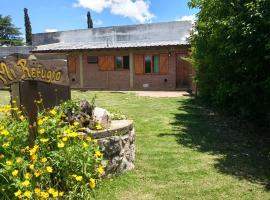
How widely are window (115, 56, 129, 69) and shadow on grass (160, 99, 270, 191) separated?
39.4ft

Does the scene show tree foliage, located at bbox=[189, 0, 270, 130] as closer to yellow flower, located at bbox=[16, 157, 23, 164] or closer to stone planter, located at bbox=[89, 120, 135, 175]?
stone planter, located at bbox=[89, 120, 135, 175]

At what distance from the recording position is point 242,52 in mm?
7418

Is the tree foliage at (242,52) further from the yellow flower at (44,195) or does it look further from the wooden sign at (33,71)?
the yellow flower at (44,195)

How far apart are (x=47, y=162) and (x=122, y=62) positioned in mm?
19201

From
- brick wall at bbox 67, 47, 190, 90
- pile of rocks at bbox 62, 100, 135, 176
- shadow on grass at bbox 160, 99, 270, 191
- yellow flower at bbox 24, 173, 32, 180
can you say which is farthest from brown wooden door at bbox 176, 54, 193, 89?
yellow flower at bbox 24, 173, 32, 180

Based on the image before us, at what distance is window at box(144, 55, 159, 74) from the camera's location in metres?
22.2

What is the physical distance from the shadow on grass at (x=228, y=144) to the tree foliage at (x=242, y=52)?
0.72 metres

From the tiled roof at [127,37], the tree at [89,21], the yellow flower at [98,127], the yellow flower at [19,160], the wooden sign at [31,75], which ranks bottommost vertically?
the yellow flower at [19,160]

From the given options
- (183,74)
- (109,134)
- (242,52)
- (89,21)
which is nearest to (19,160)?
(109,134)

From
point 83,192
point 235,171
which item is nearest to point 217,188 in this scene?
point 235,171

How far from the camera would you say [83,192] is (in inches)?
170

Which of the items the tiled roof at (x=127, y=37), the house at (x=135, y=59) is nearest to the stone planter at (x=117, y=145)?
the house at (x=135, y=59)

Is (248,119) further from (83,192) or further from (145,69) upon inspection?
(145,69)

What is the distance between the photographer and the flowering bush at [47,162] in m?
3.87
